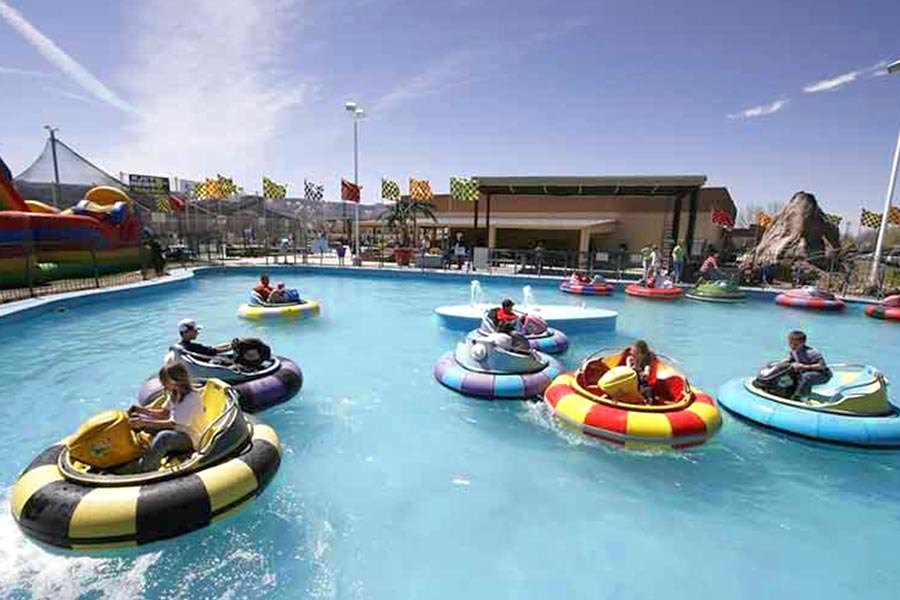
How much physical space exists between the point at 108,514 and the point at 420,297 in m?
14.4

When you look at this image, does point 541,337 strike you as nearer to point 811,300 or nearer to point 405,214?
point 811,300

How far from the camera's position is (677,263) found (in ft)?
66.8

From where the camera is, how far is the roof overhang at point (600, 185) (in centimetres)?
2142

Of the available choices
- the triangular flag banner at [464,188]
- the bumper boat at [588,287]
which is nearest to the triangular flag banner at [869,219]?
the bumper boat at [588,287]

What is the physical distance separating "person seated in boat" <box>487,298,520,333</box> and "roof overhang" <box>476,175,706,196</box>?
16536mm

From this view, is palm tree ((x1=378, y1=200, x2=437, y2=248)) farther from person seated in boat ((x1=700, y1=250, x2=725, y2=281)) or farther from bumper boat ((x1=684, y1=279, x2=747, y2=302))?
bumper boat ((x1=684, y1=279, x2=747, y2=302))

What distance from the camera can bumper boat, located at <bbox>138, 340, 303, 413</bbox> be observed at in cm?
625

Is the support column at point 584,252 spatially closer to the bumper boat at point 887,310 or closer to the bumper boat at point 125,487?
the bumper boat at point 887,310

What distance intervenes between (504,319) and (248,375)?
14.1ft

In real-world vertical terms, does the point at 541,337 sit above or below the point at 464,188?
below

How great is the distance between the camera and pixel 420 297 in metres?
17.9

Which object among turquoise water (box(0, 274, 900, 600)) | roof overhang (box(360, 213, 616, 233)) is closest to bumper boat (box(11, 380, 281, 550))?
turquoise water (box(0, 274, 900, 600))

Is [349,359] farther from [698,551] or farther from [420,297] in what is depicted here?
[420,297]

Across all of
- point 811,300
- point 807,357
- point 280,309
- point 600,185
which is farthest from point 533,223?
point 807,357
